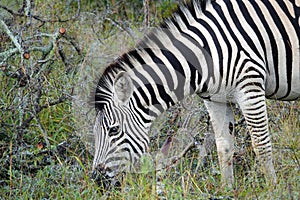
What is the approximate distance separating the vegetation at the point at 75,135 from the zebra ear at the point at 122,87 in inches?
16.4

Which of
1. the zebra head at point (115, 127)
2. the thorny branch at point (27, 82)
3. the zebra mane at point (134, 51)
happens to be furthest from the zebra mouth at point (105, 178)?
the thorny branch at point (27, 82)

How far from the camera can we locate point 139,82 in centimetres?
442

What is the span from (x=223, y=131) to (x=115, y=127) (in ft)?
3.30

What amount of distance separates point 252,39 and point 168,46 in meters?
0.62

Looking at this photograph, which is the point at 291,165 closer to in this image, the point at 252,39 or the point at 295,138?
the point at 295,138

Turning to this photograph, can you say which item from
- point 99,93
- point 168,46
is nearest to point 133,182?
point 99,93

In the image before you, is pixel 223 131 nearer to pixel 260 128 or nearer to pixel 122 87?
pixel 260 128

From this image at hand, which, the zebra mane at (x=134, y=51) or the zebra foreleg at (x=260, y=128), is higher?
the zebra mane at (x=134, y=51)

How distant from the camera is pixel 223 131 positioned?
4.90 m

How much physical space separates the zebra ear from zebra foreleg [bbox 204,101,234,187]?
0.78 meters

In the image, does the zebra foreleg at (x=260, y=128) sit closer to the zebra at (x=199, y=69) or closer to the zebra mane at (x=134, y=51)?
the zebra at (x=199, y=69)

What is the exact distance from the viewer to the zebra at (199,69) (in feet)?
14.3

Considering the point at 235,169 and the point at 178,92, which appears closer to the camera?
the point at 178,92

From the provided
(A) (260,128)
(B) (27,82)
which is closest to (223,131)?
(A) (260,128)
